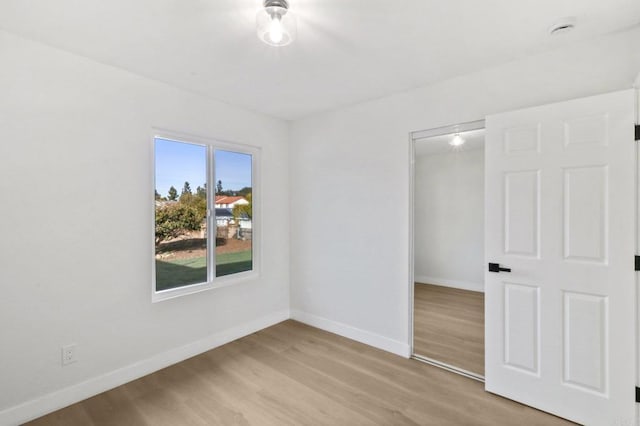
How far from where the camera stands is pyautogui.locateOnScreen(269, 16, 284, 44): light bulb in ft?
5.45

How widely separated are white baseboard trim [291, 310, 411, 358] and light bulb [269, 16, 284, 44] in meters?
2.80

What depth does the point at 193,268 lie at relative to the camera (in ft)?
10.1

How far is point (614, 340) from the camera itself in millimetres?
1862

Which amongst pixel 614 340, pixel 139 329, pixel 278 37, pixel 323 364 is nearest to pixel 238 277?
pixel 139 329

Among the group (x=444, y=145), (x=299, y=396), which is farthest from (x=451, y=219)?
(x=299, y=396)

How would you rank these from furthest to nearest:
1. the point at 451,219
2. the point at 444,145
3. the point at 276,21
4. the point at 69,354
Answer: the point at 451,219 < the point at 444,145 < the point at 69,354 < the point at 276,21

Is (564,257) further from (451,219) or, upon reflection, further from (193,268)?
(193,268)

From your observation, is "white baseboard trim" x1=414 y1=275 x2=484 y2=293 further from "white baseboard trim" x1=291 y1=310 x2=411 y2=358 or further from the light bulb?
the light bulb

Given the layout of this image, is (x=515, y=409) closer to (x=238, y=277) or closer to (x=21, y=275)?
(x=238, y=277)

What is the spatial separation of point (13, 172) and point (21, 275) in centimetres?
70

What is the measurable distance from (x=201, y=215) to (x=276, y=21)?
2.05 metres

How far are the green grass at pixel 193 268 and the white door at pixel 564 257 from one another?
2531 millimetres

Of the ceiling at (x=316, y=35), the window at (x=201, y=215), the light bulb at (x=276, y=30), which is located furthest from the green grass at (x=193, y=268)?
the light bulb at (x=276, y=30)

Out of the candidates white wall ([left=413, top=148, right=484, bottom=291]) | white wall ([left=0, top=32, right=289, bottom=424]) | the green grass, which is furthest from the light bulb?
white wall ([left=413, top=148, right=484, bottom=291])
